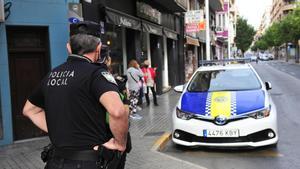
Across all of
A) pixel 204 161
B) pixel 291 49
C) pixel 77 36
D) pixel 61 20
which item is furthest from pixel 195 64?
pixel 291 49

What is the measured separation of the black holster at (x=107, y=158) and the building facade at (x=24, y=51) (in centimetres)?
642

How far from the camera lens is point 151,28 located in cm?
1795

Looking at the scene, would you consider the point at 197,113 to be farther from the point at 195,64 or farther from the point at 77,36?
the point at 195,64

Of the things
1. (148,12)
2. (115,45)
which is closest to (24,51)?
(115,45)

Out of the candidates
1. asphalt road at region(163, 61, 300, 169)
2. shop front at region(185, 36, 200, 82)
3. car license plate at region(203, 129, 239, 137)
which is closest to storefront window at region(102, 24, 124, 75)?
asphalt road at region(163, 61, 300, 169)

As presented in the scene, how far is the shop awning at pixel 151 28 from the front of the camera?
16.9m

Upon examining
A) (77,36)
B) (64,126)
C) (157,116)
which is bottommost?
(157,116)

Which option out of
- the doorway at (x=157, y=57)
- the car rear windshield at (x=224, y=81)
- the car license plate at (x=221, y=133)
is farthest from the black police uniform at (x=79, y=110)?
the doorway at (x=157, y=57)

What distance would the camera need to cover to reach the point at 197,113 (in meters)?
8.00

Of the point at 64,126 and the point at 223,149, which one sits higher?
the point at 64,126

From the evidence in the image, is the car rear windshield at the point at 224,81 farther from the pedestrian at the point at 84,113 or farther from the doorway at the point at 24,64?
the pedestrian at the point at 84,113

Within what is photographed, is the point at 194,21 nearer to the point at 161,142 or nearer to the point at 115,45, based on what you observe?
the point at 115,45

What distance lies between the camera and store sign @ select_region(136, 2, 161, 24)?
16394 millimetres

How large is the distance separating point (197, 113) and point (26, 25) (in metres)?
3.96
